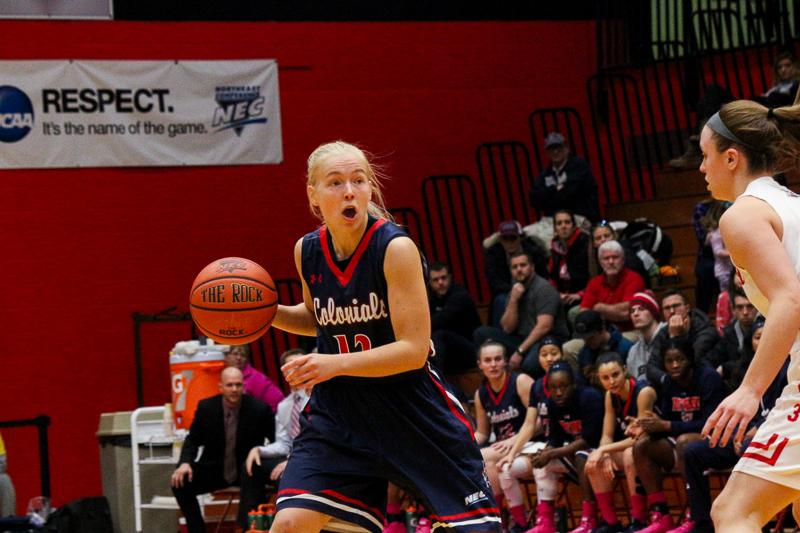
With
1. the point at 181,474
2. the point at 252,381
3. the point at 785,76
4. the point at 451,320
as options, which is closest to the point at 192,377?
the point at 252,381

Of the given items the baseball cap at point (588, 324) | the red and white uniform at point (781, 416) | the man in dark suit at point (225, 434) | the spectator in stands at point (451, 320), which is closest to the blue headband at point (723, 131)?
the red and white uniform at point (781, 416)

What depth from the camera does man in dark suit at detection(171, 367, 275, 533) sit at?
29.5 ft

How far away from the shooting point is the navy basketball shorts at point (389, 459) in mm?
3785

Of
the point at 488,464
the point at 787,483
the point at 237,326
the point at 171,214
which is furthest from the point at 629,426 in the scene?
the point at 171,214

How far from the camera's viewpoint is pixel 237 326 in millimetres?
4141

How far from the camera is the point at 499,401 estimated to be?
8727 mm

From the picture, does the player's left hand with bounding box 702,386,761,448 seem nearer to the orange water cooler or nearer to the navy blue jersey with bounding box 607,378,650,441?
the navy blue jersey with bounding box 607,378,650,441

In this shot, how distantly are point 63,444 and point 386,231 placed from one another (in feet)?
25.8

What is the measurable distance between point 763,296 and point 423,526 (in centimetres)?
536

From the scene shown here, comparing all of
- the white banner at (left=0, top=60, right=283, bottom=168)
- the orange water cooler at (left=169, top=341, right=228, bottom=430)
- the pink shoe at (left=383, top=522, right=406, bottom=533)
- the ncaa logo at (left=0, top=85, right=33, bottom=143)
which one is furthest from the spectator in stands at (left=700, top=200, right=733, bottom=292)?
the ncaa logo at (left=0, top=85, right=33, bottom=143)

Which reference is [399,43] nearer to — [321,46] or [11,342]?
[321,46]

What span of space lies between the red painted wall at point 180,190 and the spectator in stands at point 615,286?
10.5ft

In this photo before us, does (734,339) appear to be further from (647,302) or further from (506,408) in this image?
(506,408)

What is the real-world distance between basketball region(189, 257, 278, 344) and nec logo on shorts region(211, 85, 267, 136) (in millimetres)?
7506
